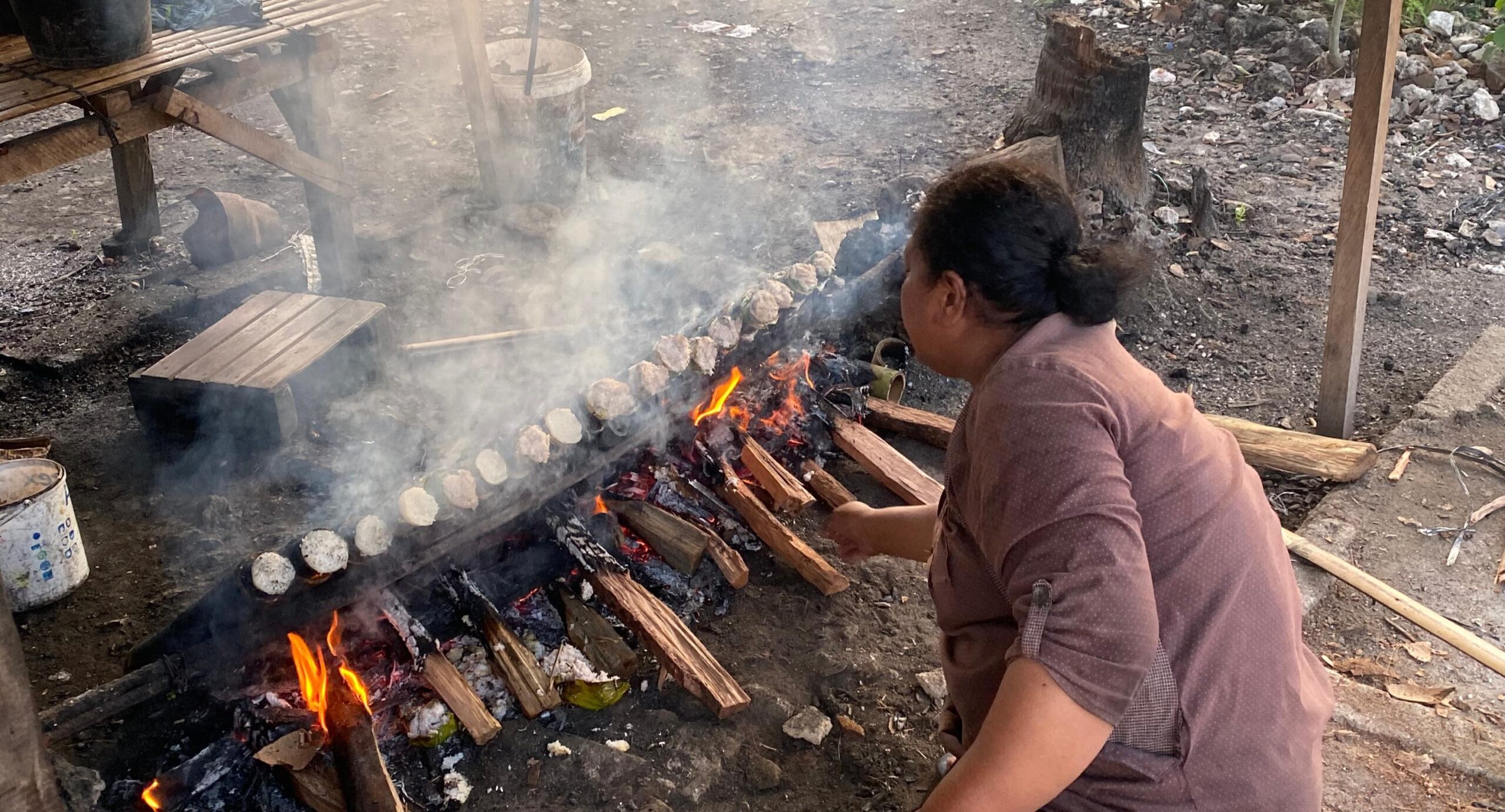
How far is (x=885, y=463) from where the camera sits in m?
4.29

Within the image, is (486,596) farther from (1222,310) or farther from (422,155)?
(422,155)

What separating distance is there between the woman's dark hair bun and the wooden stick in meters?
2.09

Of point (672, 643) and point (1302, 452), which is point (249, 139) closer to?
point (672, 643)

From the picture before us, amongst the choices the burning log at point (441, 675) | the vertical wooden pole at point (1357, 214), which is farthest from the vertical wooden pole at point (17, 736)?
the vertical wooden pole at point (1357, 214)

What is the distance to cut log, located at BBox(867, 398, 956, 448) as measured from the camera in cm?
455

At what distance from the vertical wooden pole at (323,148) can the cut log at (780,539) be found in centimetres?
318

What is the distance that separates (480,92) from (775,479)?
381 centimetres

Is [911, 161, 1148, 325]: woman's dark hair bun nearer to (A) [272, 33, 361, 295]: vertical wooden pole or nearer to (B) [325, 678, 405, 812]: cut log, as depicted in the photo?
(B) [325, 678, 405, 812]: cut log

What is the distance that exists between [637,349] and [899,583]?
5.70 ft

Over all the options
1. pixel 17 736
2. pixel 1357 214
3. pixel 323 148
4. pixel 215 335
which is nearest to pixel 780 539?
pixel 17 736

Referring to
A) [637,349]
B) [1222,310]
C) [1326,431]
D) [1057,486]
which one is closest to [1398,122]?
[1222,310]

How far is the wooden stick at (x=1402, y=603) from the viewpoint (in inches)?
130

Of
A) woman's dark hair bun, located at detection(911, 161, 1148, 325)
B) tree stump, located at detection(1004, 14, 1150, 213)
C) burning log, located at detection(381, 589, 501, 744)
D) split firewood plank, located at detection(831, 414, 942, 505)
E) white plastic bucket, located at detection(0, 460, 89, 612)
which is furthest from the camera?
tree stump, located at detection(1004, 14, 1150, 213)

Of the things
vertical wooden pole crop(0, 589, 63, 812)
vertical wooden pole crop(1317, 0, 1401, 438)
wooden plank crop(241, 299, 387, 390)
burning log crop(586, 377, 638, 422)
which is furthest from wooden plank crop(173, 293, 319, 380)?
vertical wooden pole crop(1317, 0, 1401, 438)
